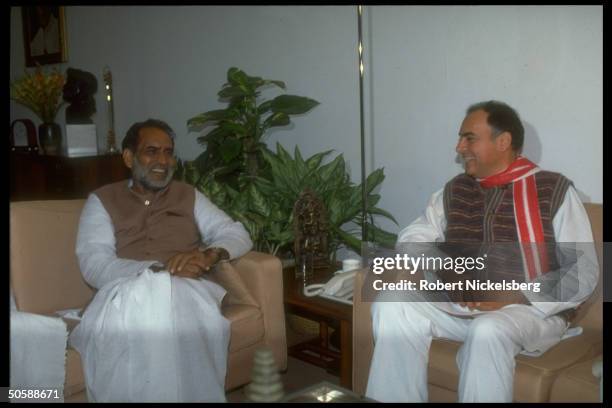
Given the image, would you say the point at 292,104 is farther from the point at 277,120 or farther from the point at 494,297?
the point at 494,297

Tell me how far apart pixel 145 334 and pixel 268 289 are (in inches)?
18.1

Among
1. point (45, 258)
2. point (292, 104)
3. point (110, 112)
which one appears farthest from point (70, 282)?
point (110, 112)

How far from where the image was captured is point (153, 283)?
1841 mm

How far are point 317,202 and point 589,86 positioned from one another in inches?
39.1

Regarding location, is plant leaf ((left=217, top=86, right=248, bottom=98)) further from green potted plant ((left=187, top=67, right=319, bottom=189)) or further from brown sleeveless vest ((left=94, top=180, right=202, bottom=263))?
brown sleeveless vest ((left=94, top=180, right=202, bottom=263))

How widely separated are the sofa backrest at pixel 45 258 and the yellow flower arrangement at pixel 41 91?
1.52 m

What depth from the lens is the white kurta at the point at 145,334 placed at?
5.91 feet

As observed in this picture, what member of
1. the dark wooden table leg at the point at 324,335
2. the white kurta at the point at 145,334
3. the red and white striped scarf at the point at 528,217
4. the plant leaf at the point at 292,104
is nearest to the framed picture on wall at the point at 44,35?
the plant leaf at the point at 292,104

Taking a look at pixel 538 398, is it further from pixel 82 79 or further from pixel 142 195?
pixel 82 79

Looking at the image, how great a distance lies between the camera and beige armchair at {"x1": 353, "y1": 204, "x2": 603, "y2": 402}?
155cm

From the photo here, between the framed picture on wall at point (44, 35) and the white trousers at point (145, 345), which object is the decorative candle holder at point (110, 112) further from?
the white trousers at point (145, 345)
